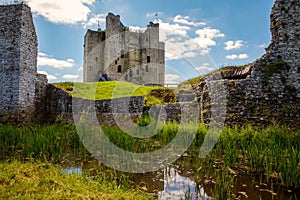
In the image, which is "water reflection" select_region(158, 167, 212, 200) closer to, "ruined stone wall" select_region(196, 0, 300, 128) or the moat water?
the moat water

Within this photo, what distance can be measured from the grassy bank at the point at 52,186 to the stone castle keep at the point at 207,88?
6564 mm

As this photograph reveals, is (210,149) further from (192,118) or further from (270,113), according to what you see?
(192,118)

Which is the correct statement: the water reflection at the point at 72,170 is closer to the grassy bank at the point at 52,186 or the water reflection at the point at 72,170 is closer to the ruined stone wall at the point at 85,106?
the grassy bank at the point at 52,186

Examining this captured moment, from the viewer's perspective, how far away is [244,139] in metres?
6.12

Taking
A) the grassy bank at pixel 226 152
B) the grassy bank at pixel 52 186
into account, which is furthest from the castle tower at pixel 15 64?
the grassy bank at pixel 52 186

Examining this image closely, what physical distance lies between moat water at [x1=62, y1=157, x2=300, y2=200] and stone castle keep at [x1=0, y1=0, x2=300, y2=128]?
5091 millimetres

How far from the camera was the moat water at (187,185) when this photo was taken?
3.47 m

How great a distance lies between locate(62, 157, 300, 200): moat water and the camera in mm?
3471

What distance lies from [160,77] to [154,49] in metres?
4.86

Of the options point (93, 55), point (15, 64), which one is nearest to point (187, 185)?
point (15, 64)

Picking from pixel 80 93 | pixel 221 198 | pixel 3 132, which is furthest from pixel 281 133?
pixel 80 93

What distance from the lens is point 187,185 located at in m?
3.93

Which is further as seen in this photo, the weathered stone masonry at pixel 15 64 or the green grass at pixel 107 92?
the green grass at pixel 107 92

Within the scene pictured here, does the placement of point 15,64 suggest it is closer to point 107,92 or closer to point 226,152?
point 107,92
